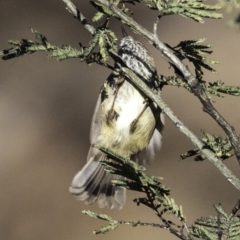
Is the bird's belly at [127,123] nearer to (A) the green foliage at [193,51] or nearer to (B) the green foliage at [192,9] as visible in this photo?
(A) the green foliage at [193,51]

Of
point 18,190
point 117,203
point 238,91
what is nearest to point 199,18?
point 238,91

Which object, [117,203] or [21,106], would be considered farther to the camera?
[21,106]

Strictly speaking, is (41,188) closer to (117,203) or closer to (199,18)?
(117,203)

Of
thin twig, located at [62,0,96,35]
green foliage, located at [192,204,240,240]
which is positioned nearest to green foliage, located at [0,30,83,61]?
thin twig, located at [62,0,96,35]

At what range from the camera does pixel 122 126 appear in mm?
3363

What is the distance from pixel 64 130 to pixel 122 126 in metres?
3.63

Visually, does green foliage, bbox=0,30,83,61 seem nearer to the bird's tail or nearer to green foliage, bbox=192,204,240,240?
green foliage, bbox=192,204,240,240

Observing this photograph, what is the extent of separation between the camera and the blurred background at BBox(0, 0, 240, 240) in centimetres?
600

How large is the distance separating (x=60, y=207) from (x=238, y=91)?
4.48 metres

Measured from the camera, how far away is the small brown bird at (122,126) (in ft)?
10.5

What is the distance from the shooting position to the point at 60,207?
6156 mm

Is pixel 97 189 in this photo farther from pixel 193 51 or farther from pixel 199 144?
pixel 199 144

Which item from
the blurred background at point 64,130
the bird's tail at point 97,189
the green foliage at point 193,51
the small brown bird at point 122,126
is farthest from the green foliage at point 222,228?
the blurred background at point 64,130

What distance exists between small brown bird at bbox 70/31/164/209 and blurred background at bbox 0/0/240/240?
7.09 ft
